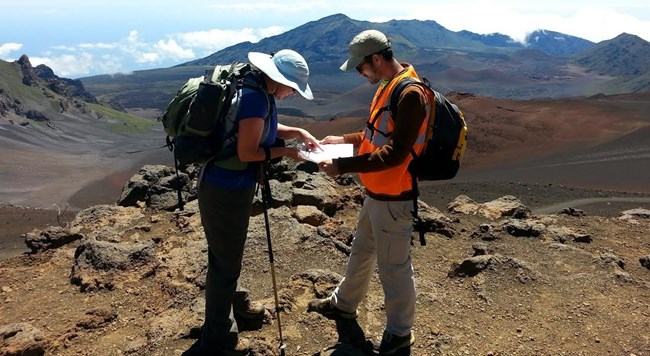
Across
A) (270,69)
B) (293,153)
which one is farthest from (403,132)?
(270,69)

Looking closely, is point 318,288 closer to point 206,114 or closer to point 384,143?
point 384,143

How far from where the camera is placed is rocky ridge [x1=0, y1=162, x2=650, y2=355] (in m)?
4.49

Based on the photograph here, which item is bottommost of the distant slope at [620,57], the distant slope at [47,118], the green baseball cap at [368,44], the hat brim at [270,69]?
the distant slope at [47,118]

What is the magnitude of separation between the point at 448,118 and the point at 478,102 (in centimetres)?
3568

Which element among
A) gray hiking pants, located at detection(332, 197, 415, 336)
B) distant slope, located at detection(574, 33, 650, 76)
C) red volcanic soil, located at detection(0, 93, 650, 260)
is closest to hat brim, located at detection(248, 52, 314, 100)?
gray hiking pants, located at detection(332, 197, 415, 336)

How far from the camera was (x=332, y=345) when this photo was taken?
14.0ft

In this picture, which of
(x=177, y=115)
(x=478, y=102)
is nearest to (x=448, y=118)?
(x=177, y=115)

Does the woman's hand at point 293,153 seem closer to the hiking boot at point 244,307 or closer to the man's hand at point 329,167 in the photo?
the man's hand at point 329,167

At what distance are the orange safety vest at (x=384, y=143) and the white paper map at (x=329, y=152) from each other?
343mm

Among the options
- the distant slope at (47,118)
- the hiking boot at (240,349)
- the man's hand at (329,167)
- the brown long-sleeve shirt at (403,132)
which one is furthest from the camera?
the distant slope at (47,118)

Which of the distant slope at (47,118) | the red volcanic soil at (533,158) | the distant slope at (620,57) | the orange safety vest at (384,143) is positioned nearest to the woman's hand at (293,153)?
the orange safety vest at (384,143)

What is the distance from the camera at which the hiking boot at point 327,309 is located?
4496 mm

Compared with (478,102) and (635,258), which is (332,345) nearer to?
(635,258)

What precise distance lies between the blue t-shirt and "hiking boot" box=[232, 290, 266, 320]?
1.26m
